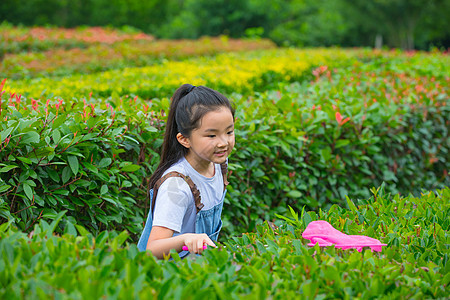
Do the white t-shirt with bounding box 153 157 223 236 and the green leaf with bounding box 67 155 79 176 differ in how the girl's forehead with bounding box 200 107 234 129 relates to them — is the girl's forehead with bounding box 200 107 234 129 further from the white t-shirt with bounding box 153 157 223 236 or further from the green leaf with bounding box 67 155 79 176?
the green leaf with bounding box 67 155 79 176

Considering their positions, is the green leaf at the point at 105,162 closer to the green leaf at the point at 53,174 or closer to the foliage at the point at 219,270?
the green leaf at the point at 53,174

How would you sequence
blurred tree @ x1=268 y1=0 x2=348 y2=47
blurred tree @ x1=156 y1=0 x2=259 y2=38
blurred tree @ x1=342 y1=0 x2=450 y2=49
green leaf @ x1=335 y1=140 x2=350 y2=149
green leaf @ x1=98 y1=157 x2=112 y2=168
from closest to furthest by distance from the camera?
green leaf @ x1=98 y1=157 x2=112 y2=168 → green leaf @ x1=335 y1=140 x2=350 y2=149 → blurred tree @ x1=156 y1=0 x2=259 y2=38 → blurred tree @ x1=268 y1=0 x2=348 y2=47 → blurred tree @ x1=342 y1=0 x2=450 y2=49

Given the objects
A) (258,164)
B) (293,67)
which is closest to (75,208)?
(258,164)

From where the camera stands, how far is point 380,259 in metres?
1.75

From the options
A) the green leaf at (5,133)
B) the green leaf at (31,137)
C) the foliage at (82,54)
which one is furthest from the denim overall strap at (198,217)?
the foliage at (82,54)

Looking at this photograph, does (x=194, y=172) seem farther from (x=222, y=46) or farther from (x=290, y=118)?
(x=222, y=46)

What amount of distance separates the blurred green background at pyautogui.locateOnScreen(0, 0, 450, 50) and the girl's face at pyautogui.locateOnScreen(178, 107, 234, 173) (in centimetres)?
1760

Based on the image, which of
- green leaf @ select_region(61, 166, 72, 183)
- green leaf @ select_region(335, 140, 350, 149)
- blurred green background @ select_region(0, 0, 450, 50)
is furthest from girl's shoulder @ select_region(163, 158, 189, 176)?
blurred green background @ select_region(0, 0, 450, 50)

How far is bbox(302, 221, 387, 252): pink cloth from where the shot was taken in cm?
192

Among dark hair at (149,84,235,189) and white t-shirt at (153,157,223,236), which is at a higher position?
dark hair at (149,84,235,189)

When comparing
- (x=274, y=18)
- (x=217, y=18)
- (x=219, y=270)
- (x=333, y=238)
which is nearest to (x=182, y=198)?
(x=219, y=270)

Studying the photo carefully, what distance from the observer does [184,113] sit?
2256 mm

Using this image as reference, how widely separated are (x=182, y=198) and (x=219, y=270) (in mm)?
577

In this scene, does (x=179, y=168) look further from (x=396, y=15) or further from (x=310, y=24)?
(x=396, y=15)
